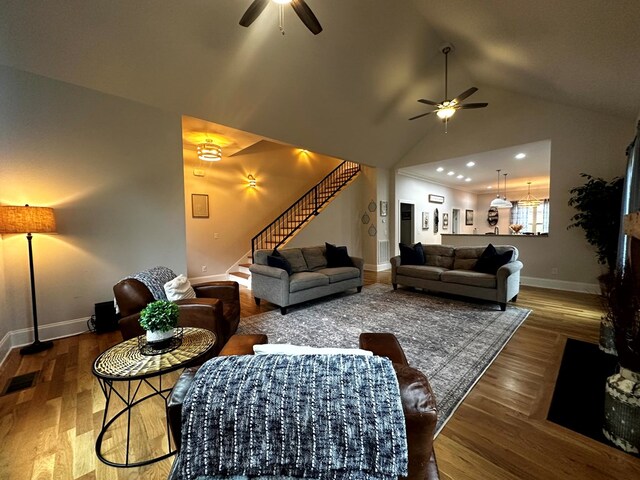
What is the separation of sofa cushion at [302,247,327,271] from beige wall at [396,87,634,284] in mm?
4320

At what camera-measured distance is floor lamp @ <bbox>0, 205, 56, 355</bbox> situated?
8.28 feet

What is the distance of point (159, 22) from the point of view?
9.21 feet

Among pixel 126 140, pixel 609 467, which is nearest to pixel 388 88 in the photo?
pixel 126 140

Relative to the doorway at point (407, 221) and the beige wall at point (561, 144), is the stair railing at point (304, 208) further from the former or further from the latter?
the beige wall at point (561, 144)

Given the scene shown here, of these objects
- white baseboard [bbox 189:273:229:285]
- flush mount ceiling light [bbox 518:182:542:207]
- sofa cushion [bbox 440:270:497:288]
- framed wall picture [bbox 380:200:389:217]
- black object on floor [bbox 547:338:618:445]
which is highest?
flush mount ceiling light [bbox 518:182:542:207]

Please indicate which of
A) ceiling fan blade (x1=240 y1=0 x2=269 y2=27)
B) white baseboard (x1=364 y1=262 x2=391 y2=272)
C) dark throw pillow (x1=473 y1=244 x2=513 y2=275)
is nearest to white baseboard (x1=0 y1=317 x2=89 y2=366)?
ceiling fan blade (x1=240 y1=0 x2=269 y2=27)

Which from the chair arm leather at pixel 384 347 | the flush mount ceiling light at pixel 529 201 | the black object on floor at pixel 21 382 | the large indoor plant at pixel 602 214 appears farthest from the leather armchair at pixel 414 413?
the flush mount ceiling light at pixel 529 201

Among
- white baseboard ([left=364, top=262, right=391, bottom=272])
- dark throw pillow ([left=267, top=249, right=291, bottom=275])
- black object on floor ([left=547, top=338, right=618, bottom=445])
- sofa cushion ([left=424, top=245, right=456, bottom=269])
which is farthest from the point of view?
white baseboard ([left=364, top=262, right=391, bottom=272])

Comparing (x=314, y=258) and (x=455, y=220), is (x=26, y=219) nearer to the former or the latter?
(x=314, y=258)

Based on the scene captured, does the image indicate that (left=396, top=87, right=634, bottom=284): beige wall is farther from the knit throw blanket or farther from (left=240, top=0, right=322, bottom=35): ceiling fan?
the knit throw blanket

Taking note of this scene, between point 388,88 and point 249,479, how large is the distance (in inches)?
223

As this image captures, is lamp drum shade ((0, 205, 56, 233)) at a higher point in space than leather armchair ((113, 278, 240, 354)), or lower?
higher

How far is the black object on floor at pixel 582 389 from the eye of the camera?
5.63 ft

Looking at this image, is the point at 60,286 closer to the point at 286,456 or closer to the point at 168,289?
the point at 168,289
